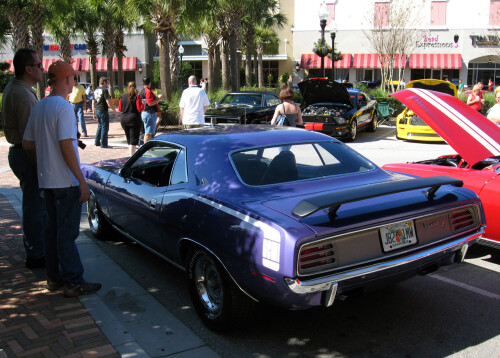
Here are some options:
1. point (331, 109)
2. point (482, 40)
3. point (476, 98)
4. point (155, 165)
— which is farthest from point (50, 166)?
point (482, 40)

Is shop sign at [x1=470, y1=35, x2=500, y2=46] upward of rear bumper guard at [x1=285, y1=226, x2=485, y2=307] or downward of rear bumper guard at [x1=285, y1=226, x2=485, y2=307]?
upward

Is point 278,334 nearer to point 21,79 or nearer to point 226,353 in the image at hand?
point 226,353

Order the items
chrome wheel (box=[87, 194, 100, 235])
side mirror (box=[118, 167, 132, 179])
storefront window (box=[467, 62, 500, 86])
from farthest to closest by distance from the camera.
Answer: storefront window (box=[467, 62, 500, 86]), chrome wheel (box=[87, 194, 100, 235]), side mirror (box=[118, 167, 132, 179])

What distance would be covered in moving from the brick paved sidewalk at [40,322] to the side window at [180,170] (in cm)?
131

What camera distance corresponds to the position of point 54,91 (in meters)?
4.21

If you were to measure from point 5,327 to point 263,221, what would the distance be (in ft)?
7.24

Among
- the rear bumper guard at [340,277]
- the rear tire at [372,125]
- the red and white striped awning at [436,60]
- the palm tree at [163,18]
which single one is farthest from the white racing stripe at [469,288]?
the red and white striped awning at [436,60]

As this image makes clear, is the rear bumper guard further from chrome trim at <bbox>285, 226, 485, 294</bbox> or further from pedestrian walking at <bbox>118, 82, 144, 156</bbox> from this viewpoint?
pedestrian walking at <bbox>118, 82, 144, 156</bbox>

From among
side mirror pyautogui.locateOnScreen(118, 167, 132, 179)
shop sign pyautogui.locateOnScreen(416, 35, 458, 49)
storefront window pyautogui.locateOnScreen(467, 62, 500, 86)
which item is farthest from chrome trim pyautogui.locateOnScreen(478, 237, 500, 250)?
storefront window pyautogui.locateOnScreen(467, 62, 500, 86)

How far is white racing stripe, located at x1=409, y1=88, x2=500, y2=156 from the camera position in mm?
4742

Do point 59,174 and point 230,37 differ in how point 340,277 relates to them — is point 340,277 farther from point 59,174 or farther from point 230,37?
point 230,37

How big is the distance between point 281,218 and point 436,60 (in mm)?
41498

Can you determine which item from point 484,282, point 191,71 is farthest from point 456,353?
point 191,71

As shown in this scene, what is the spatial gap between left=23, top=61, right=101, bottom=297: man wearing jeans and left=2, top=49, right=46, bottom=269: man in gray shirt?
383mm
